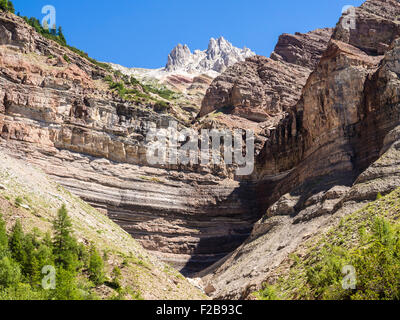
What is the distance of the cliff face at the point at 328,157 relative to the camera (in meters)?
48.5

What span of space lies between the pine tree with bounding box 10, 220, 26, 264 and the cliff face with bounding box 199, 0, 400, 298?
1925 centimetres

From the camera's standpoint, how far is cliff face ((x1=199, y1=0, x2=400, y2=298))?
48.5 meters

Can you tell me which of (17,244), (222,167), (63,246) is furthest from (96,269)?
(222,167)

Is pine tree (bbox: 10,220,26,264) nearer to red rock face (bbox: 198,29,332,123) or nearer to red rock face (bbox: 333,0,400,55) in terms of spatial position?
red rock face (bbox: 333,0,400,55)

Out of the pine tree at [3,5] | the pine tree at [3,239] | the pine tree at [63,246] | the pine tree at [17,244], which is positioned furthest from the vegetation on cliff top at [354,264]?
the pine tree at [3,5]

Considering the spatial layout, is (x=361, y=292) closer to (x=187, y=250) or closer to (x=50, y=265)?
(x=50, y=265)

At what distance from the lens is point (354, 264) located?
1075 inches

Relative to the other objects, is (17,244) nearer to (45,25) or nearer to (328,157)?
(328,157)

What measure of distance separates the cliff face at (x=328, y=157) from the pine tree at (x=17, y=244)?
19.3 metres

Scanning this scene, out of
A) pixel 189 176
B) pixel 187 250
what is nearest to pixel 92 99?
pixel 189 176

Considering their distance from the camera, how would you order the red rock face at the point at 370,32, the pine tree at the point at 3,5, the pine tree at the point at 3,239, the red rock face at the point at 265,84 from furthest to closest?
the red rock face at the point at 265,84, the pine tree at the point at 3,5, the red rock face at the point at 370,32, the pine tree at the point at 3,239

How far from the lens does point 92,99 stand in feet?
233

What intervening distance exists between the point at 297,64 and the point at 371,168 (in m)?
66.9

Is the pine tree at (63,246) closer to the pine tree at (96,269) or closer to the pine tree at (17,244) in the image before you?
the pine tree at (96,269)
